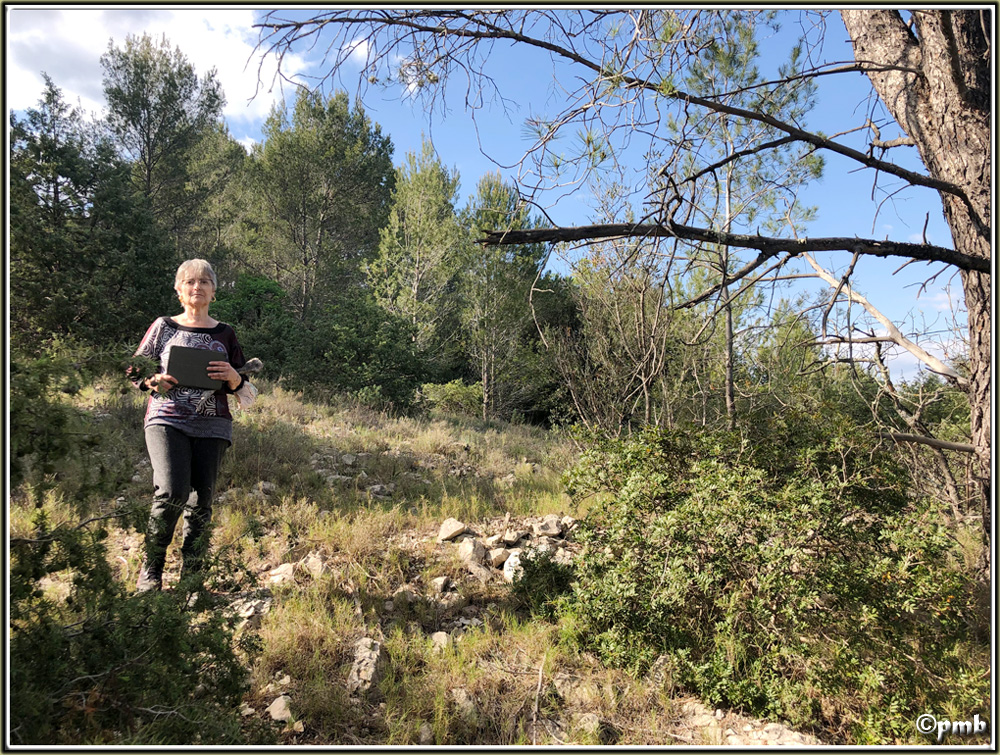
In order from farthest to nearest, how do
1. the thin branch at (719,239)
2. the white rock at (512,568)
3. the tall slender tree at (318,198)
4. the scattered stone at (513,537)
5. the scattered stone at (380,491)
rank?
the tall slender tree at (318,198)
the scattered stone at (380,491)
the scattered stone at (513,537)
the white rock at (512,568)
the thin branch at (719,239)

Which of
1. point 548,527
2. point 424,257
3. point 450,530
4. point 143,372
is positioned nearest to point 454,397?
point 424,257

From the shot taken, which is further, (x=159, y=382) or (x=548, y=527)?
(x=548, y=527)

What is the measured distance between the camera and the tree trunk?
256 centimetres

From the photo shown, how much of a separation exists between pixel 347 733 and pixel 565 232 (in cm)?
223

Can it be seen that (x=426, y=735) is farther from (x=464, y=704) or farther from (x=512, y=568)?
(x=512, y=568)

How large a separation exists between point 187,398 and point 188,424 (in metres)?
A: 0.14

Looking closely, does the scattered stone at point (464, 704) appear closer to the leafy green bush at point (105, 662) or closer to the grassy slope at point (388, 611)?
the grassy slope at point (388, 611)

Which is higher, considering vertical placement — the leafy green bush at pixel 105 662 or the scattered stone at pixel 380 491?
the scattered stone at pixel 380 491

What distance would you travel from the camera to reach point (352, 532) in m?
4.03

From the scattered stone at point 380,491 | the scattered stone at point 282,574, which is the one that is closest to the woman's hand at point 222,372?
the scattered stone at point 282,574

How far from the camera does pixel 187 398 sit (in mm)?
2830

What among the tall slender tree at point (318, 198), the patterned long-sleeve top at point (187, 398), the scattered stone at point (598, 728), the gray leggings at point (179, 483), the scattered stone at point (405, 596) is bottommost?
the scattered stone at point (598, 728)

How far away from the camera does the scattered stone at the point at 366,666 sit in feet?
8.29

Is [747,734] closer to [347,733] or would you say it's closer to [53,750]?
[347,733]
